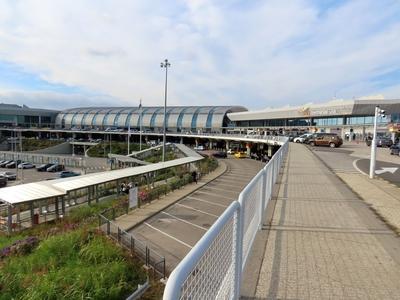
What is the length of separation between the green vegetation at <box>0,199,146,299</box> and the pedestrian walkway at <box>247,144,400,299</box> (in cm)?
495

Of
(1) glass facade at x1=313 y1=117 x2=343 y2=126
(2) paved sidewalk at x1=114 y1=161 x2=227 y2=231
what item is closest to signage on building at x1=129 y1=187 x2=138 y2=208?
(2) paved sidewalk at x1=114 y1=161 x2=227 y2=231

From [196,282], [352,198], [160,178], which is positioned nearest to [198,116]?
[160,178]

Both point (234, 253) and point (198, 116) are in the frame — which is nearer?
point (234, 253)

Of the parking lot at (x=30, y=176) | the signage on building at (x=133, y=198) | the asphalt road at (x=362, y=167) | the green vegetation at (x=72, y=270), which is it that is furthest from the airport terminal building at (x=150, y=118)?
the green vegetation at (x=72, y=270)

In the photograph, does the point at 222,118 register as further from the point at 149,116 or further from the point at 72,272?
the point at 72,272

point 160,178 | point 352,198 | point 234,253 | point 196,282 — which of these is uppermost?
point 196,282

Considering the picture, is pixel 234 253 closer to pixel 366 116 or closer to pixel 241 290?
pixel 241 290

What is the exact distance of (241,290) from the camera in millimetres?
4078

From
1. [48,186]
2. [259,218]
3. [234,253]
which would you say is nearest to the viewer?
[234,253]

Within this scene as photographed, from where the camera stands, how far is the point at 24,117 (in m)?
130

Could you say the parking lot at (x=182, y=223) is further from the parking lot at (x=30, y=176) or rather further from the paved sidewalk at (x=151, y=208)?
the parking lot at (x=30, y=176)

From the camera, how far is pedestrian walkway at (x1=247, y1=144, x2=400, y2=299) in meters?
4.28

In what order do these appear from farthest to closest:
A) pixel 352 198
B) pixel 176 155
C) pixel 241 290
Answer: pixel 176 155 → pixel 352 198 → pixel 241 290

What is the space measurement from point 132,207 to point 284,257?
16085 millimetres
